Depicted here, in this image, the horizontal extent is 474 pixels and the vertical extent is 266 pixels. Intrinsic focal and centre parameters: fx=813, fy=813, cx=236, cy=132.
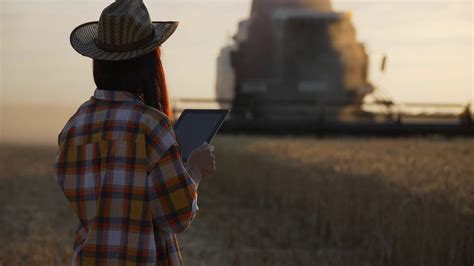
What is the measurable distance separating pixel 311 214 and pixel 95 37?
4.47m

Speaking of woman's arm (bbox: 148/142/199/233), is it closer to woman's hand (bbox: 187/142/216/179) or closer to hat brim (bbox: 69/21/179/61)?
woman's hand (bbox: 187/142/216/179)

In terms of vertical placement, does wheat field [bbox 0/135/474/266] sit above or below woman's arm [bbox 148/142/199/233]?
below

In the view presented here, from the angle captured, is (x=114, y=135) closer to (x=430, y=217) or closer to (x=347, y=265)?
(x=347, y=265)

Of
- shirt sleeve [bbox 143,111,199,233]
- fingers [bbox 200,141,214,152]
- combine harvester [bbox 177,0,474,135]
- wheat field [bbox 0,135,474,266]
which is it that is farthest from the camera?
combine harvester [bbox 177,0,474,135]

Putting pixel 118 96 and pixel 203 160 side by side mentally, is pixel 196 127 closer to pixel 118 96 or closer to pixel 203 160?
pixel 203 160

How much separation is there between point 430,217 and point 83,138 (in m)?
3.08

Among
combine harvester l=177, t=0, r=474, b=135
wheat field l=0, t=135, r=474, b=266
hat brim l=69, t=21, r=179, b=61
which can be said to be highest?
hat brim l=69, t=21, r=179, b=61

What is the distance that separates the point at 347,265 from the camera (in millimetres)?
4535

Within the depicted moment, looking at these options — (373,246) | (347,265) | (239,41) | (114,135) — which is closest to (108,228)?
(114,135)

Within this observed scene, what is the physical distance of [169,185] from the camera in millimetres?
2307

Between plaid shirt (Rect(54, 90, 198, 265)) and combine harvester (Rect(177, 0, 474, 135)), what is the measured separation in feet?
51.0

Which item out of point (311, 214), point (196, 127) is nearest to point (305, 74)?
point (311, 214)

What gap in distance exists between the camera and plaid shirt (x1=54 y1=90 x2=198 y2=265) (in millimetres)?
2307

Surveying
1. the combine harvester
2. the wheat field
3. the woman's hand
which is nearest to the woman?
the woman's hand
